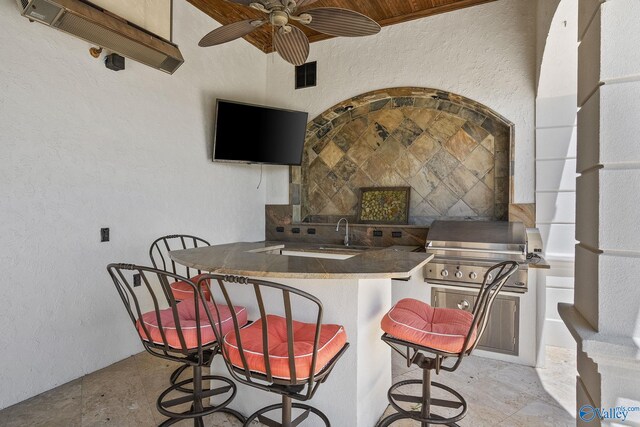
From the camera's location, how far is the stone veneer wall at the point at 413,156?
3609 mm

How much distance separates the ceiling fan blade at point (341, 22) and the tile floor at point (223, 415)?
2.34 m

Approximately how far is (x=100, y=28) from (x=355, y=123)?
2.77m

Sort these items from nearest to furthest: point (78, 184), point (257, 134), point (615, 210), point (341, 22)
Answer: point (615, 210) < point (341, 22) < point (78, 184) < point (257, 134)

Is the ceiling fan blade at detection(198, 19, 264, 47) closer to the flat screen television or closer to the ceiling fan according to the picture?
the ceiling fan

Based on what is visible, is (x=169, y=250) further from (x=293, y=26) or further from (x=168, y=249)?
(x=293, y=26)

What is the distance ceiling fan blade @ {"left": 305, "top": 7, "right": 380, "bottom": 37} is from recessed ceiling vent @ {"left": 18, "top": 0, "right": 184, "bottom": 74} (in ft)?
4.16

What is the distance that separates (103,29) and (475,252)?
3.19 metres

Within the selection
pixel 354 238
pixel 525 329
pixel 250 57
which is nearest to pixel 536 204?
pixel 525 329

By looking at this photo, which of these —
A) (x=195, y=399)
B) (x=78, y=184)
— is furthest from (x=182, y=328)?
(x=78, y=184)

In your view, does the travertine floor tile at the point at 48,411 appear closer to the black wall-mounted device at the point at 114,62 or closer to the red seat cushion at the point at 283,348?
the red seat cushion at the point at 283,348

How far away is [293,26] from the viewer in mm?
2135

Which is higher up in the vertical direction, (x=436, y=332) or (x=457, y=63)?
(x=457, y=63)

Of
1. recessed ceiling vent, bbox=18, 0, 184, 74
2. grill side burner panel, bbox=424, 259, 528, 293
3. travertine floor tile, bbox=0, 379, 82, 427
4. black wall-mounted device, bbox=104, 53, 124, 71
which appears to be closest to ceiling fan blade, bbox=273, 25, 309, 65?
recessed ceiling vent, bbox=18, 0, 184, 74

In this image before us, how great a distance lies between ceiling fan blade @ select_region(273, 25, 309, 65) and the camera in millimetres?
2219
